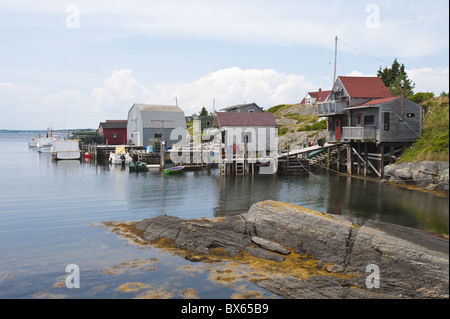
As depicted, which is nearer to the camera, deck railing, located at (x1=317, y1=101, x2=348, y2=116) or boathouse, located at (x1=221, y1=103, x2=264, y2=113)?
deck railing, located at (x1=317, y1=101, x2=348, y2=116)

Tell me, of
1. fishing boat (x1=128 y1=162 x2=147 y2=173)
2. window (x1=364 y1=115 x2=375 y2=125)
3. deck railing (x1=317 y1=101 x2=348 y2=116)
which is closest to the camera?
window (x1=364 y1=115 x2=375 y2=125)

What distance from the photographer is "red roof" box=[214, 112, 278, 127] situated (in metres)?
54.0

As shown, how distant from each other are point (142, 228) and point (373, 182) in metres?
27.7

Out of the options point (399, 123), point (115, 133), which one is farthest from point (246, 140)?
point (115, 133)

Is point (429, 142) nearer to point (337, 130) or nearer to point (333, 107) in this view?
point (333, 107)

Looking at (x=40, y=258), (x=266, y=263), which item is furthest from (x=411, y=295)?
(x=40, y=258)

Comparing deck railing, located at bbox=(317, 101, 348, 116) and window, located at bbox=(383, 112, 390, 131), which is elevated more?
deck railing, located at bbox=(317, 101, 348, 116)

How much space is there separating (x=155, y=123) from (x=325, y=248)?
63.5 metres

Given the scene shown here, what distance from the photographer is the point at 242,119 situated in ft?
182

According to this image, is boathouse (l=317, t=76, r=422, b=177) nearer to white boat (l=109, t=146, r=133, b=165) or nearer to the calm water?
the calm water

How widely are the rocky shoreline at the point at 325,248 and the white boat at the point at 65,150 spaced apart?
61609mm

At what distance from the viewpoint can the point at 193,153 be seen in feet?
194

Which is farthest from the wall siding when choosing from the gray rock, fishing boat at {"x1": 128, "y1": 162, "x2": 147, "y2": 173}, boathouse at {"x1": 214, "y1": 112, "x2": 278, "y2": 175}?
fishing boat at {"x1": 128, "y1": 162, "x2": 147, "y2": 173}

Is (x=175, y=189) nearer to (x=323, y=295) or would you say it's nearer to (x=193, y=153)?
(x=193, y=153)
